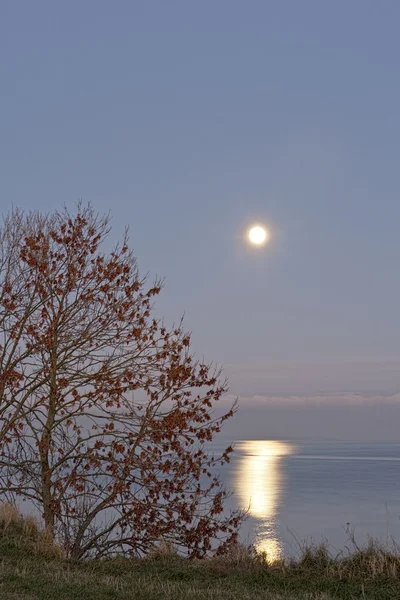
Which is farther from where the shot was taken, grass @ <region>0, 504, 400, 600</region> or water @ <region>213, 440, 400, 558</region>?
water @ <region>213, 440, 400, 558</region>

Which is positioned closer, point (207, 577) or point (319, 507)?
point (207, 577)

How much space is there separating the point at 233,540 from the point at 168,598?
28.7 feet

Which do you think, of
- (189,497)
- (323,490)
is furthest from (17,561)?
(323,490)

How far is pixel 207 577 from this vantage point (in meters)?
11.9

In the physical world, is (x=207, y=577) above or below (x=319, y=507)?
below

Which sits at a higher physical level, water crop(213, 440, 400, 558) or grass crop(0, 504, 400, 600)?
water crop(213, 440, 400, 558)

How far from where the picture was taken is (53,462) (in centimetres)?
1833

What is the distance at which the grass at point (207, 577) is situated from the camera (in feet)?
33.4

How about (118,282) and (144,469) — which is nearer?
(144,469)

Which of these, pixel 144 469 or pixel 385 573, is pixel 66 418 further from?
pixel 385 573

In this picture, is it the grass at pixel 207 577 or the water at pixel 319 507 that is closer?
the grass at pixel 207 577

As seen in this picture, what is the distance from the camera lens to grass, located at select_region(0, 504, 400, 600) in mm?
10172

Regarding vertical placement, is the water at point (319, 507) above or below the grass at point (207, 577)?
above

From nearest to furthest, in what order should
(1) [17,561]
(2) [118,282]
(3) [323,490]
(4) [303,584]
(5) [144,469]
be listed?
(4) [303,584] < (1) [17,561] < (5) [144,469] < (2) [118,282] < (3) [323,490]
